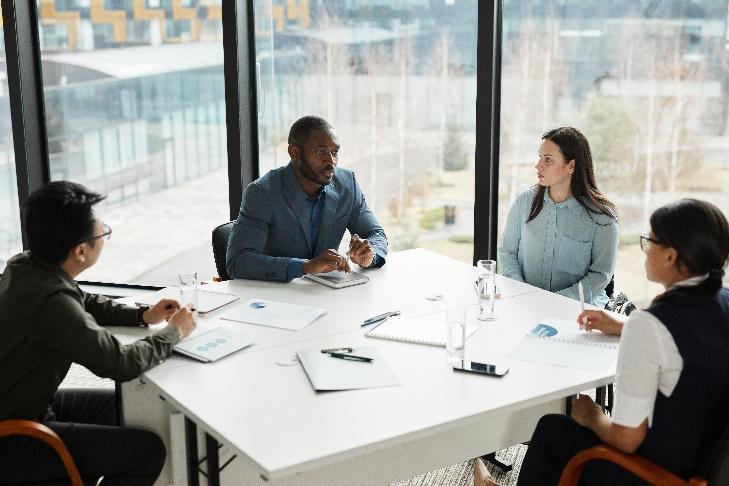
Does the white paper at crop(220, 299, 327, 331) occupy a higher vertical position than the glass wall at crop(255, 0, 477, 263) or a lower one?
lower

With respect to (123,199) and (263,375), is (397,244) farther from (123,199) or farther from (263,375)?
(263,375)

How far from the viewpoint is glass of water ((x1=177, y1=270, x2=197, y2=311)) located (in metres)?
2.84

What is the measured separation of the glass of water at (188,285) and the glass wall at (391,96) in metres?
1.99

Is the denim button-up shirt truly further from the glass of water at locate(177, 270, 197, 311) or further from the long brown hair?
the glass of water at locate(177, 270, 197, 311)

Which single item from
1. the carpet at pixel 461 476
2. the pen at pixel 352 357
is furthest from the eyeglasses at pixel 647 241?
the carpet at pixel 461 476

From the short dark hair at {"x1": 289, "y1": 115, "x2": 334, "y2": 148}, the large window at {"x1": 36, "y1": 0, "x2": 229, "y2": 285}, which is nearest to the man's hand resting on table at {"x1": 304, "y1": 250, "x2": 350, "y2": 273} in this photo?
the short dark hair at {"x1": 289, "y1": 115, "x2": 334, "y2": 148}

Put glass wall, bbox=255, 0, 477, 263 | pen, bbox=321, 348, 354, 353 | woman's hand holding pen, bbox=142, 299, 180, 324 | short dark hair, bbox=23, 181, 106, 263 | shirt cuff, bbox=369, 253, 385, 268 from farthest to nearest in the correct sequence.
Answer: glass wall, bbox=255, 0, 477, 263, shirt cuff, bbox=369, 253, 385, 268, woman's hand holding pen, bbox=142, 299, 180, 324, pen, bbox=321, 348, 354, 353, short dark hair, bbox=23, 181, 106, 263

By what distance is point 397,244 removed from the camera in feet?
15.6

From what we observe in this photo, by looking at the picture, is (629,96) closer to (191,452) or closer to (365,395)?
(365,395)

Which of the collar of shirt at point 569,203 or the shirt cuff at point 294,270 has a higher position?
the collar of shirt at point 569,203

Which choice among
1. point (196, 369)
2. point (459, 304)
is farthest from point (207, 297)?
point (459, 304)

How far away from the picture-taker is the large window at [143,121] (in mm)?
4922

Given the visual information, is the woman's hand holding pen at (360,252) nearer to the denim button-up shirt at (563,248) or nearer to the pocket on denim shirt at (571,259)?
the denim button-up shirt at (563,248)

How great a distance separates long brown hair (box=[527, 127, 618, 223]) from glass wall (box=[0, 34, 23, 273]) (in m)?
3.44
